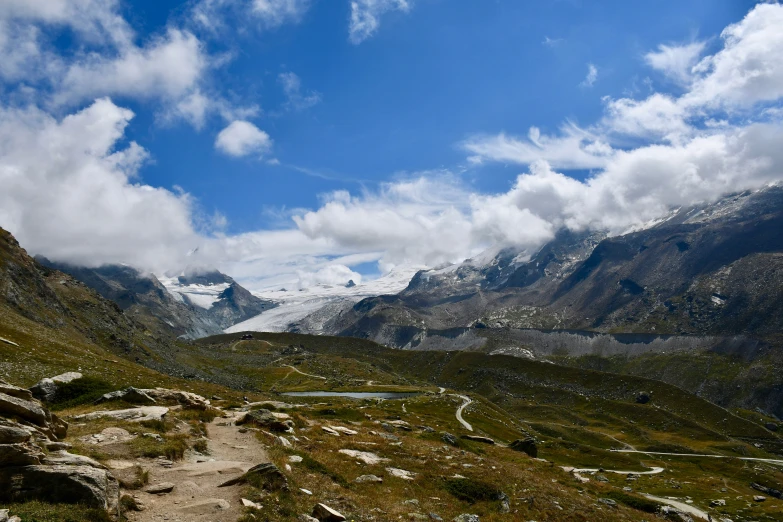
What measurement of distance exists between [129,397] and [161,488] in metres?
22.8

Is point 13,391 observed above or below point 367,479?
above

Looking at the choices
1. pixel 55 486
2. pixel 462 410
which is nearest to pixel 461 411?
pixel 462 410

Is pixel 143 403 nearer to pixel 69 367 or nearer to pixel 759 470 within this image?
pixel 69 367

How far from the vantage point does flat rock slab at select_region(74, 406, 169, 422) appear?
105 ft

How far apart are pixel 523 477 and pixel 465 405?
119025 millimetres

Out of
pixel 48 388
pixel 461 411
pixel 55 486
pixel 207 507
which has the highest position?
pixel 48 388

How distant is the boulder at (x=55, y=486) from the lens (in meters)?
16.4

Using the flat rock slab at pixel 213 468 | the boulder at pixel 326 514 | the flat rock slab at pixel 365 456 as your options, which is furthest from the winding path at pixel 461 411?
the boulder at pixel 326 514

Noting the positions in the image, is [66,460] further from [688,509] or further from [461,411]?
[461,411]

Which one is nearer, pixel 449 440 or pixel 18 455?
pixel 18 455

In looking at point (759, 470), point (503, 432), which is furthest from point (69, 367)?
point (759, 470)

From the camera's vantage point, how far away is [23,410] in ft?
71.6

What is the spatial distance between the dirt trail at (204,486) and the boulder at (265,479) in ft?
1.85

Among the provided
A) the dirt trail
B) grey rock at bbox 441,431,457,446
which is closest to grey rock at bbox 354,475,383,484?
the dirt trail
